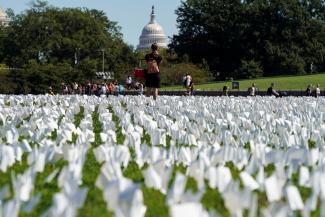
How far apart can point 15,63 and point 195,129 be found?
304 feet

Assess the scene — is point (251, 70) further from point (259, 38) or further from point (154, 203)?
point (154, 203)

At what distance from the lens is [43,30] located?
98.9 m

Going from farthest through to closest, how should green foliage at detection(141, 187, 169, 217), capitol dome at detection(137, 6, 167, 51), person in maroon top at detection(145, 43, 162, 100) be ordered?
capitol dome at detection(137, 6, 167, 51) → person in maroon top at detection(145, 43, 162, 100) → green foliage at detection(141, 187, 169, 217)

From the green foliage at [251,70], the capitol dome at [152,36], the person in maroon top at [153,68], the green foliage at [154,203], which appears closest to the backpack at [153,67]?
the person in maroon top at [153,68]

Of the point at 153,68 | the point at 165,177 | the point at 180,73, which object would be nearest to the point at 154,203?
the point at 165,177

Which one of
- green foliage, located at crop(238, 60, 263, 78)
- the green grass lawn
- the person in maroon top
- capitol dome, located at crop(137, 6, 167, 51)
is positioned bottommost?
the green grass lawn

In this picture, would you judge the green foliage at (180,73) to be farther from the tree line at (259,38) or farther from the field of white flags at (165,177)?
the field of white flags at (165,177)

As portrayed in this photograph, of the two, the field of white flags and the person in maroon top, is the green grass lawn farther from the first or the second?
the field of white flags

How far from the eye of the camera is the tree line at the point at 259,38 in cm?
10312

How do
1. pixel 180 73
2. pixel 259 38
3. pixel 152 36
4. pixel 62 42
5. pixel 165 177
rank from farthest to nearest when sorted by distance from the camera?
pixel 152 36 < pixel 259 38 < pixel 62 42 < pixel 180 73 < pixel 165 177

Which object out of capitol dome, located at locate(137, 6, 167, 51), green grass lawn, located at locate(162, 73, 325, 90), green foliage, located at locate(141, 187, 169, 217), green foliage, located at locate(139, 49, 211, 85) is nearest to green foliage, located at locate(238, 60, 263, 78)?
green foliage, located at locate(139, 49, 211, 85)

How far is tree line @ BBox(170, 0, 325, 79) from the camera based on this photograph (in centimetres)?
10312

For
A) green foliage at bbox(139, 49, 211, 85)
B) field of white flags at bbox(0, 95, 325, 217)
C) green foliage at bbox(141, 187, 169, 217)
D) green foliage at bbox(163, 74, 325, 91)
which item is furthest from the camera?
green foliage at bbox(139, 49, 211, 85)

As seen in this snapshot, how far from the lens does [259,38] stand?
4139 inches
